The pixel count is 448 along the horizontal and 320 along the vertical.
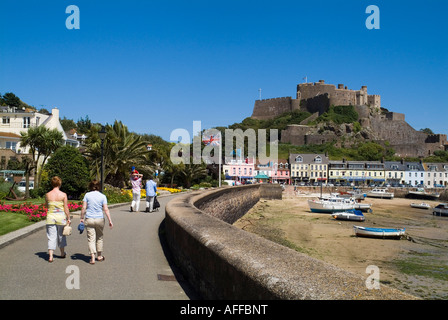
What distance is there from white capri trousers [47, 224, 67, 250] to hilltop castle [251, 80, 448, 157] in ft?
433

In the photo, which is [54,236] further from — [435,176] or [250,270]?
[435,176]

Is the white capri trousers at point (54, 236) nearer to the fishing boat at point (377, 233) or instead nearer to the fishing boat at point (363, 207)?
the fishing boat at point (377, 233)

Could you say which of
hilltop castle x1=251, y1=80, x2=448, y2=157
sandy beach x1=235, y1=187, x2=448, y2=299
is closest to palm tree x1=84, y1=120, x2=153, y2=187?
sandy beach x1=235, y1=187, x2=448, y2=299

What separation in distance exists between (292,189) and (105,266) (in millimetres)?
82105

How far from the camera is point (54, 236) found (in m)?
8.30

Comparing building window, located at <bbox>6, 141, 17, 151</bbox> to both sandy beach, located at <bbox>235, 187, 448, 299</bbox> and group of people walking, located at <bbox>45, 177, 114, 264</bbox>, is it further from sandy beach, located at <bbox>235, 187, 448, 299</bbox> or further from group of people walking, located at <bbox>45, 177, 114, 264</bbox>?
group of people walking, located at <bbox>45, 177, 114, 264</bbox>

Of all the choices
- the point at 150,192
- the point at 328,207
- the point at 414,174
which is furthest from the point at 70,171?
the point at 414,174

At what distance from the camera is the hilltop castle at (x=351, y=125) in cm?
13600

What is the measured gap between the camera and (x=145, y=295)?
6223 millimetres

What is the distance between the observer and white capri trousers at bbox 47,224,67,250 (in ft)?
27.0

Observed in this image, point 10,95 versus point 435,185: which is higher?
point 10,95

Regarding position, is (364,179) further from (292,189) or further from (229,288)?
(229,288)

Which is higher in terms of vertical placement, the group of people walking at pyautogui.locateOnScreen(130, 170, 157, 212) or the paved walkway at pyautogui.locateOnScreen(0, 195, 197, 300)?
the group of people walking at pyautogui.locateOnScreen(130, 170, 157, 212)
